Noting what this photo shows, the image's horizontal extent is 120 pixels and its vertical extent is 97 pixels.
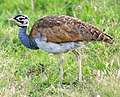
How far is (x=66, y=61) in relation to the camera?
8516 millimetres

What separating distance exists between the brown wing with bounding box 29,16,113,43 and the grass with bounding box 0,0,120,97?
1.26 ft

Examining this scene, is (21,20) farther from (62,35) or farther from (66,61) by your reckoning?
(66,61)

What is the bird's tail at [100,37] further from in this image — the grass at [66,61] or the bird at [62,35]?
the grass at [66,61]

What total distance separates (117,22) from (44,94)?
8.45 feet

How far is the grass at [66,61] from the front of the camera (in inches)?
273

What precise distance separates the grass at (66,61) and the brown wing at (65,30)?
383 mm

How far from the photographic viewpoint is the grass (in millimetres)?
6941

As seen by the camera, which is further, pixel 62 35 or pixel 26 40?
pixel 26 40

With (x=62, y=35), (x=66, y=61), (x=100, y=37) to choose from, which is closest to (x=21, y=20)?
(x=62, y=35)

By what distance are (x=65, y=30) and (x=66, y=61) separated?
2.95 feet

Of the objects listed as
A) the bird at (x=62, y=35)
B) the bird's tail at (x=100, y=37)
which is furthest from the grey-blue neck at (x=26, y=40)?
the bird's tail at (x=100, y=37)

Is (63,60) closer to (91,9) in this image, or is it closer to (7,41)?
(7,41)

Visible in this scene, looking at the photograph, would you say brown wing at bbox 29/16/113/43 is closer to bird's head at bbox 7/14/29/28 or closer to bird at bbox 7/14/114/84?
bird at bbox 7/14/114/84

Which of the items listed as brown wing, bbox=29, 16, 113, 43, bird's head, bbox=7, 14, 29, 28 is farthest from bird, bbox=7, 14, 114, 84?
bird's head, bbox=7, 14, 29, 28
